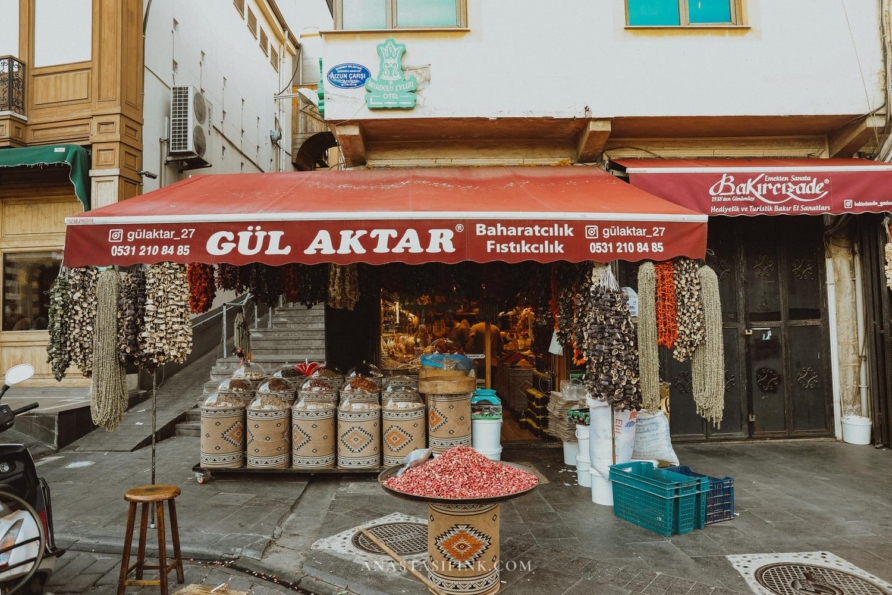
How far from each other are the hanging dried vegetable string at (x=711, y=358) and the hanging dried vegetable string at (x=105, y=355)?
593cm

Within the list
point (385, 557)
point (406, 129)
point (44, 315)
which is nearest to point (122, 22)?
point (44, 315)

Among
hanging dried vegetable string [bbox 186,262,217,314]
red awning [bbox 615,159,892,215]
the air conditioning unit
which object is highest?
the air conditioning unit

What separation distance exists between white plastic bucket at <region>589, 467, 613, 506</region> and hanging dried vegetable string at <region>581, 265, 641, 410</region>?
849 mm

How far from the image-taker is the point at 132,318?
203 inches

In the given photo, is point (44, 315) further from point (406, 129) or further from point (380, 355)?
point (406, 129)

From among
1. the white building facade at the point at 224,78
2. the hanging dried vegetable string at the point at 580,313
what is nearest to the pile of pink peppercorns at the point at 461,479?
the hanging dried vegetable string at the point at 580,313

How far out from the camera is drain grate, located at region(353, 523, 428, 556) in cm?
450

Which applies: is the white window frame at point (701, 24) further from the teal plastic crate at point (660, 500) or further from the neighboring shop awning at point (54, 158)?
the neighboring shop awning at point (54, 158)

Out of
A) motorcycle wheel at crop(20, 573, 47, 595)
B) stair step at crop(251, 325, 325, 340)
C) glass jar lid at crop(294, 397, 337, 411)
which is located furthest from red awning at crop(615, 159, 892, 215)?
stair step at crop(251, 325, 325, 340)

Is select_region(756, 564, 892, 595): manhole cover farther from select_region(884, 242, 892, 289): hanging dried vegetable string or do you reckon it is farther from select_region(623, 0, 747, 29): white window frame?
select_region(623, 0, 747, 29): white window frame

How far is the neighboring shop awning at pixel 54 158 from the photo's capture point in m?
9.42

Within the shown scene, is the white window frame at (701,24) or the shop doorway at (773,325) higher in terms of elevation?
the white window frame at (701,24)

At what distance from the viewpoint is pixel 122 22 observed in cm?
983

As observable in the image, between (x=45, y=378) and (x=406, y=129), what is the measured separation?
8743mm
